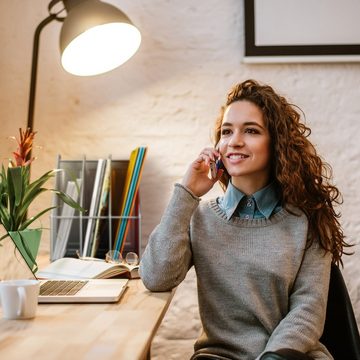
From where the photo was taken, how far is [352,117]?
2.31 m

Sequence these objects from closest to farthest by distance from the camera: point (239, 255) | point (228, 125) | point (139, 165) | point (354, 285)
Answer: point (239, 255), point (228, 125), point (139, 165), point (354, 285)

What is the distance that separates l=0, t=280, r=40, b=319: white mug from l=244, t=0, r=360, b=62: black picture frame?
1.37m

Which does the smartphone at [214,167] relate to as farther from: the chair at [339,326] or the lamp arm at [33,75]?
the lamp arm at [33,75]

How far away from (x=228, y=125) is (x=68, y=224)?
2.49ft

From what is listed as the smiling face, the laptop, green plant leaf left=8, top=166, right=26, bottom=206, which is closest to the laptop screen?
the laptop

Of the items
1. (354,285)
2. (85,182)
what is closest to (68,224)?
(85,182)

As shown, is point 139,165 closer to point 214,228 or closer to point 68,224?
point 68,224

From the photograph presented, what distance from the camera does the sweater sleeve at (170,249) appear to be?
59.4 inches

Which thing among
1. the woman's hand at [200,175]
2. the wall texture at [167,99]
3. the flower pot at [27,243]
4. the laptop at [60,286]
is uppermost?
the wall texture at [167,99]

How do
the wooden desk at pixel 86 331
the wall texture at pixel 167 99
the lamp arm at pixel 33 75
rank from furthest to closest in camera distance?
the wall texture at pixel 167 99, the lamp arm at pixel 33 75, the wooden desk at pixel 86 331

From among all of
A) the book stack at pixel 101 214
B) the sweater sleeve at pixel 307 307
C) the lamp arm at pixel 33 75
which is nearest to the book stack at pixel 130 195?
the book stack at pixel 101 214

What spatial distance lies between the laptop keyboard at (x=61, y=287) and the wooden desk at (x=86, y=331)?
8 centimetres

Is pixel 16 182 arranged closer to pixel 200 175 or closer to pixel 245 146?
pixel 200 175

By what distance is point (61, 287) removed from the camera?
1.51 m
